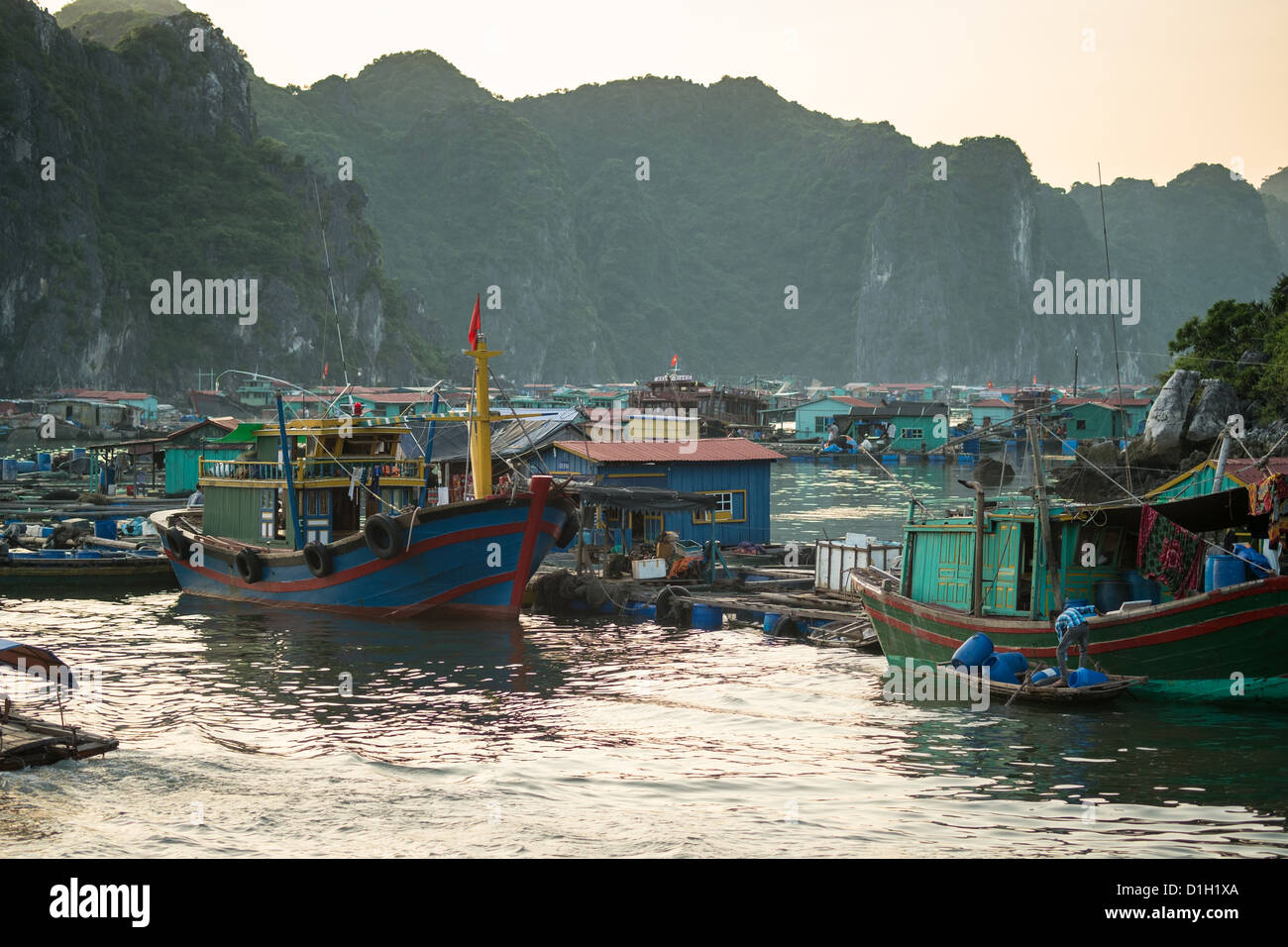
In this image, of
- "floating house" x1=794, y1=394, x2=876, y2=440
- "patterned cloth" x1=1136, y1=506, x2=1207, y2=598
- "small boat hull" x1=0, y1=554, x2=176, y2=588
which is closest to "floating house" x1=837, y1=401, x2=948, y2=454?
"floating house" x1=794, y1=394, x2=876, y2=440

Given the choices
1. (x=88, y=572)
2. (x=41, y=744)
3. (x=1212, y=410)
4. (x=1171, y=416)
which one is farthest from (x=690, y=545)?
(x=1212, y=410)

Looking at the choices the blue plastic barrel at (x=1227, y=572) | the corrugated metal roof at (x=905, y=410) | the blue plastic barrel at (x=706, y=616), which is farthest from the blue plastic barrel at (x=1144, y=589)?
the corrugated metal roof at (x=905, y=410)

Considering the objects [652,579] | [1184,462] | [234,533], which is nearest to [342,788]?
[652,579]

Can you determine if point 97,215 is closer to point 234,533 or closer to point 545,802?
point 234,533

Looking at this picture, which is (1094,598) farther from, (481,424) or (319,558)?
(319,558)

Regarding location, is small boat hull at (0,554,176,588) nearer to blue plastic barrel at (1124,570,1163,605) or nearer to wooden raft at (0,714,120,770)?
wooden raft at (0,714,120,770)

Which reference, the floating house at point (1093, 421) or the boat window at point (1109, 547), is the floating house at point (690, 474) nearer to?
the boat window at point (1109, 547)

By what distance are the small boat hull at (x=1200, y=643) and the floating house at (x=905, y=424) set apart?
75.7m

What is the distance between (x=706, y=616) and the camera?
26.7 m

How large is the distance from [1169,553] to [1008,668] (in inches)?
117

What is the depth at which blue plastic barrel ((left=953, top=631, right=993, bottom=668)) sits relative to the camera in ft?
59.9

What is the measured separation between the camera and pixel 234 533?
32.0 metres

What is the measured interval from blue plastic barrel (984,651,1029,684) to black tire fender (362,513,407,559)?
13344 millimetres
